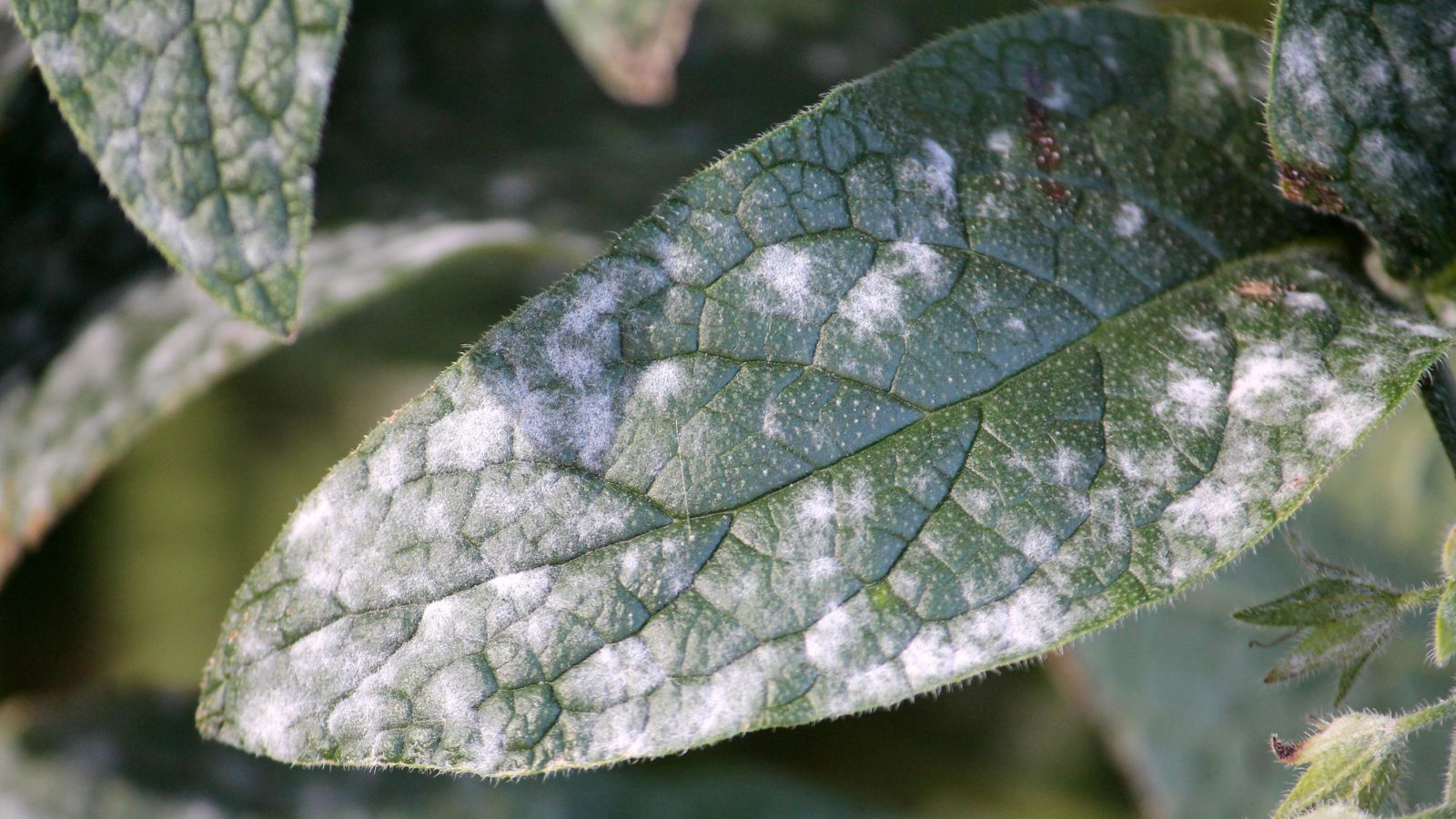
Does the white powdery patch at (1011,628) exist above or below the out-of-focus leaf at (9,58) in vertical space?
above

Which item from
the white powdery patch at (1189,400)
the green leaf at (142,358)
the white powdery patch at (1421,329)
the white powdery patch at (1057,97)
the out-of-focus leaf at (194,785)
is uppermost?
the white powdery patch at (1057,97)

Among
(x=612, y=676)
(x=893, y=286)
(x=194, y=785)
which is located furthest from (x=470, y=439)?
(x=194, y=785)

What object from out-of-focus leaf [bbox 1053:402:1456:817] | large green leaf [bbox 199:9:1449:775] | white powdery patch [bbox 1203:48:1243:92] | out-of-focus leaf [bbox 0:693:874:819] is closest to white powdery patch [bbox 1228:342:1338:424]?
large green leaf [bbox 199:9:1449:775]

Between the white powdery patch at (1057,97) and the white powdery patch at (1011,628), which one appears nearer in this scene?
the white powdery patch at (1011,628)

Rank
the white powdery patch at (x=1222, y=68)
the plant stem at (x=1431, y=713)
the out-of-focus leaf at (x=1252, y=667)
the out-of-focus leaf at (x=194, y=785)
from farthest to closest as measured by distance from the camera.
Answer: the out-of-focus leaf at (x=194, y=785)
the out-of-focus leaf at (x=1252, y=667)
the white powdery patch at (x=1222, y=68)
the plant stem at (x=1431, y=713)

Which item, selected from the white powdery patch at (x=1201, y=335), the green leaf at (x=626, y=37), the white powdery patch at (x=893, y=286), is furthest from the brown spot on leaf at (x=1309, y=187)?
the green leaf at (x=626, y=37)

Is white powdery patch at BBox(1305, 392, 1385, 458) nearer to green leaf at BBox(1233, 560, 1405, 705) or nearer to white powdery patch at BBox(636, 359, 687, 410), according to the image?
green leaf at BBox(1233, 560, 1405, 705)

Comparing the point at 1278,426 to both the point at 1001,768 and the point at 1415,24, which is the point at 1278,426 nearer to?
the point at 1415,24

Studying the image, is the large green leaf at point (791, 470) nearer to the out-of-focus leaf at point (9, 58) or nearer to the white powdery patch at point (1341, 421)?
the white powdery patch at point (1341, 421)

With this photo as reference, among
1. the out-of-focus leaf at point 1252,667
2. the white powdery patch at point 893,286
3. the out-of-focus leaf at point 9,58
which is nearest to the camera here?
the white powdery patch at point 893,286
